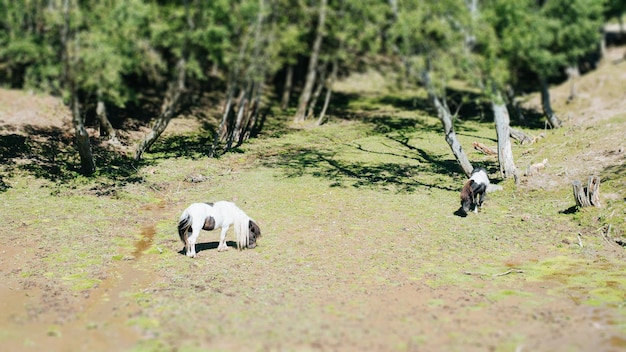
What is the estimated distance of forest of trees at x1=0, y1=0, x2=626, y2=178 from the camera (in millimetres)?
26141

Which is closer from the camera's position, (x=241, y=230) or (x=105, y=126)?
(x=241, y=230)

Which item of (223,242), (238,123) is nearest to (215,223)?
(223,242)

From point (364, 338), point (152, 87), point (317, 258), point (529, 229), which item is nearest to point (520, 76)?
point (152, 87)

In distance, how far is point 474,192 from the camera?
76.8ft

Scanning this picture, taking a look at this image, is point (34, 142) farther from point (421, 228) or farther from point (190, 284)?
point (421, 228)

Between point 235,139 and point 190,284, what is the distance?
2047 centimetres

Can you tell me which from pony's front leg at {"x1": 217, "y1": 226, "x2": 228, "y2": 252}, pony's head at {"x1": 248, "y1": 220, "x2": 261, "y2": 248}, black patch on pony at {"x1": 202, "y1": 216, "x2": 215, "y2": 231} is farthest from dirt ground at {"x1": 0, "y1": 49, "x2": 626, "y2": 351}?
pony's head at {"x1": 248, "y1": 220, "x2": 261, "y2": 248}

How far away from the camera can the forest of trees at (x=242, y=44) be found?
85.8 feet

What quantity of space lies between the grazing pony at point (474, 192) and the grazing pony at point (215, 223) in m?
8.64

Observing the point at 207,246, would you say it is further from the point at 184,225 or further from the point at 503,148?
the point at 503,148

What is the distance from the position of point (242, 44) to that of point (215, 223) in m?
18.8

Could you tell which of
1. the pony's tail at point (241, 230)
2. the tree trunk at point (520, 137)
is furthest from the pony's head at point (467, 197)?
the tree trunk at point (520, 137)

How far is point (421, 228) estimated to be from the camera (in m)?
22.0

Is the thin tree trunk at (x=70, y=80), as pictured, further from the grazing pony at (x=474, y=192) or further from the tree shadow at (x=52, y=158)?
the grazing pony at (x=474, y=192)
